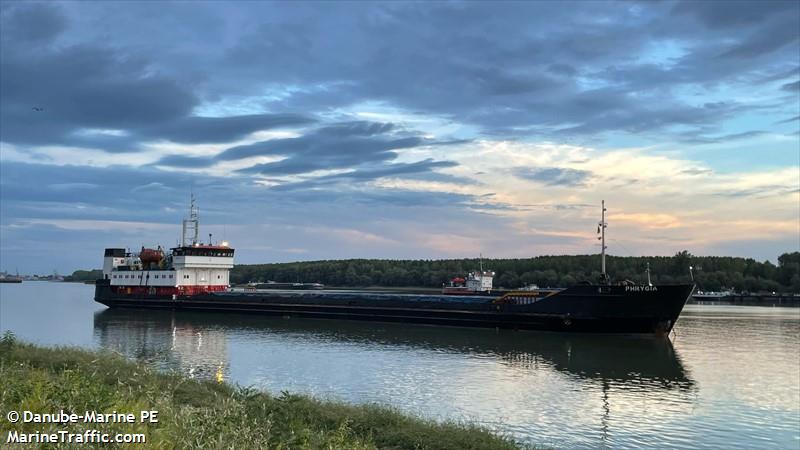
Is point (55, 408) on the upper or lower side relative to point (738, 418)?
upper

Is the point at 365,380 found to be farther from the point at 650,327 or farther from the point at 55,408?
the point at 650,327

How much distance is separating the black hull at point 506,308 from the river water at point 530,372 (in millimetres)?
1383

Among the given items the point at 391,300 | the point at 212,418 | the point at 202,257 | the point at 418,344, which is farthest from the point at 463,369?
the point at 202,257

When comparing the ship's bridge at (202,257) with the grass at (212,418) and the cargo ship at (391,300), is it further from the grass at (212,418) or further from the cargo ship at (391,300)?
→ the grass at (212,418)

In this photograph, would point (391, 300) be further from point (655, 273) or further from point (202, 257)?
point (655, 273)

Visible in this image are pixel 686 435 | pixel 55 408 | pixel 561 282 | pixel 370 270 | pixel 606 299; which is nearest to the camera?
pixel 55 408

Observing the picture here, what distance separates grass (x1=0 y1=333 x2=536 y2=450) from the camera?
9.83 metres

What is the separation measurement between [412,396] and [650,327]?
1138 inches

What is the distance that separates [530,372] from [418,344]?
12789 millimetres

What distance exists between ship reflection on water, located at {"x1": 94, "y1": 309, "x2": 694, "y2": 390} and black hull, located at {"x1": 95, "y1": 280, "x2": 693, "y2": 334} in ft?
3.14

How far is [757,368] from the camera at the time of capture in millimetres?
33656

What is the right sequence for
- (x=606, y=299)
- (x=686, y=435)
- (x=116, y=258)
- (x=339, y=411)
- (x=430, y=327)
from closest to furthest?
(x=339, y=411)
(x=686, y=435)
(x=606, y=299)
(x=430, y=327)
(x=116, y=258)

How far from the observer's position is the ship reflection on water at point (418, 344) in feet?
106

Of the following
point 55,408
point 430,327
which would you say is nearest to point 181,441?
point 55,408
